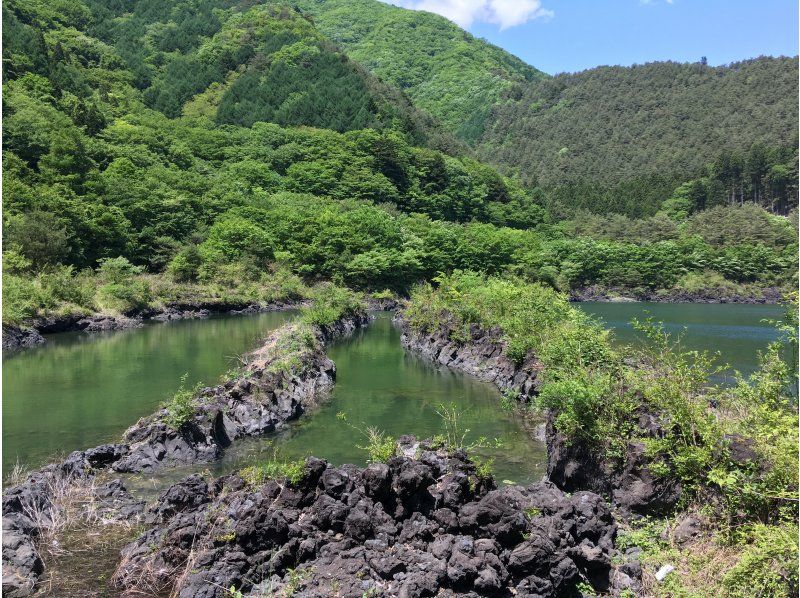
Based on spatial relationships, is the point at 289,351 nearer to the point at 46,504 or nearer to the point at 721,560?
the point at 46,504

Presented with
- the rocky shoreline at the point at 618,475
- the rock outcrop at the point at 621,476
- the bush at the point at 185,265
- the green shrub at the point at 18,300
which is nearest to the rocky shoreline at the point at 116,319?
the green shrub at the point at 18,300

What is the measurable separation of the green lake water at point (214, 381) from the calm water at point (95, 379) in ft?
0.12

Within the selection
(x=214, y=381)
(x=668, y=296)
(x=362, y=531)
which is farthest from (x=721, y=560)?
(x=668, y=296)

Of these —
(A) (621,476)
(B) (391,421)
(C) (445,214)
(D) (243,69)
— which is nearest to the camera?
(A) (621,476)

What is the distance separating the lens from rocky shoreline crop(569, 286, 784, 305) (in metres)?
70.2

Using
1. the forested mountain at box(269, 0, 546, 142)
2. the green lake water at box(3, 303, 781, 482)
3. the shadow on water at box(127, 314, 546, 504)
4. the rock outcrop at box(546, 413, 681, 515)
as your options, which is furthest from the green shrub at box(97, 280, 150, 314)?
the forested mountain at box(269, 0, 546, 142)

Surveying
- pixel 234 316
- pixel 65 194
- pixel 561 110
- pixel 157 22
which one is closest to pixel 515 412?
pixel 234 316

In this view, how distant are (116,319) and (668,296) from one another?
64910 mm

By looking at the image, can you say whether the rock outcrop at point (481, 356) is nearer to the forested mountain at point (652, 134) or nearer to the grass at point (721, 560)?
the grass at point (721, 560)

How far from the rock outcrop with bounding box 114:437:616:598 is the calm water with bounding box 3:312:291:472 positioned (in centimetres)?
658

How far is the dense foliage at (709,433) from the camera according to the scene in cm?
661

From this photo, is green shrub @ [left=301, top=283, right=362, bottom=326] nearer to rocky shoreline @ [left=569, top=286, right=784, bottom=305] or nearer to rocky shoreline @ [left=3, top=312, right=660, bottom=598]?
rocky shoreline @ [left=3, top=312, right=660, bottom=598]

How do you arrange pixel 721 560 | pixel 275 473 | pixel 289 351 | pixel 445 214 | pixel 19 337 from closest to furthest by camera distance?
pixel 721 560 → pixel 275 473 → pixel 289 351 → pixel 19 337 → pixel 445 214

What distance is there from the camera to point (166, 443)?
12.4m
